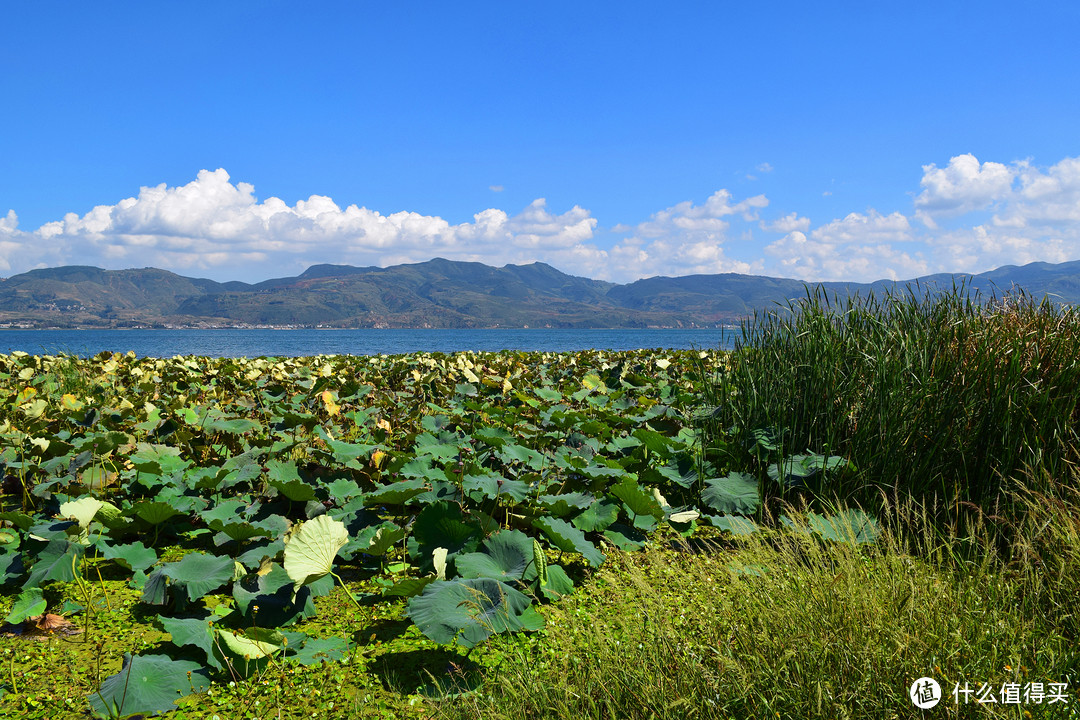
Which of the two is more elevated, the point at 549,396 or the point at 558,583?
the point at 549,396

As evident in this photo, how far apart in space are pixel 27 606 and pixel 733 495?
117 inches

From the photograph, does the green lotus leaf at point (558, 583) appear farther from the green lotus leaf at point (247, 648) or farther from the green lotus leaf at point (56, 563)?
the green lotus leaf at point (56, 563)

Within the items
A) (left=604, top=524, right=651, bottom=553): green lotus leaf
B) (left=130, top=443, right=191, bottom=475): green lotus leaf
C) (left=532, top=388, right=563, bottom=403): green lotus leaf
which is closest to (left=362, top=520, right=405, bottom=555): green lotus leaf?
(left=604, top=524, right=651, bottom=553): green lotus leaf

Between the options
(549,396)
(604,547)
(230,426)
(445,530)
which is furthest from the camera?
(549,396)

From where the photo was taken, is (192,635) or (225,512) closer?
(192,635)

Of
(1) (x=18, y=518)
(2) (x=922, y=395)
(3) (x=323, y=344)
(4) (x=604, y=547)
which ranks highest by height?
(2) (x=922, y=395)

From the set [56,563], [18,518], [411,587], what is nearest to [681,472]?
[411,587]

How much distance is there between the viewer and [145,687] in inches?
67.7

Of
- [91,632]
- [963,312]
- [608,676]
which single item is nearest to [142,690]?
[91,632]

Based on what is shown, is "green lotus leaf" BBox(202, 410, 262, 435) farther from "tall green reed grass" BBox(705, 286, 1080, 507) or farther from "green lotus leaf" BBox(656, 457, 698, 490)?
"tall green reed grass" BBox(705, 286, 1080, 507)

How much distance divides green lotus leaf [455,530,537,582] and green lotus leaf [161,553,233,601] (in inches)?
34.9

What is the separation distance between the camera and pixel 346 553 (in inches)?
107

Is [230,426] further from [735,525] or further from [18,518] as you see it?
[735,525]

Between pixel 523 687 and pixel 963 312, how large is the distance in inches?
141
